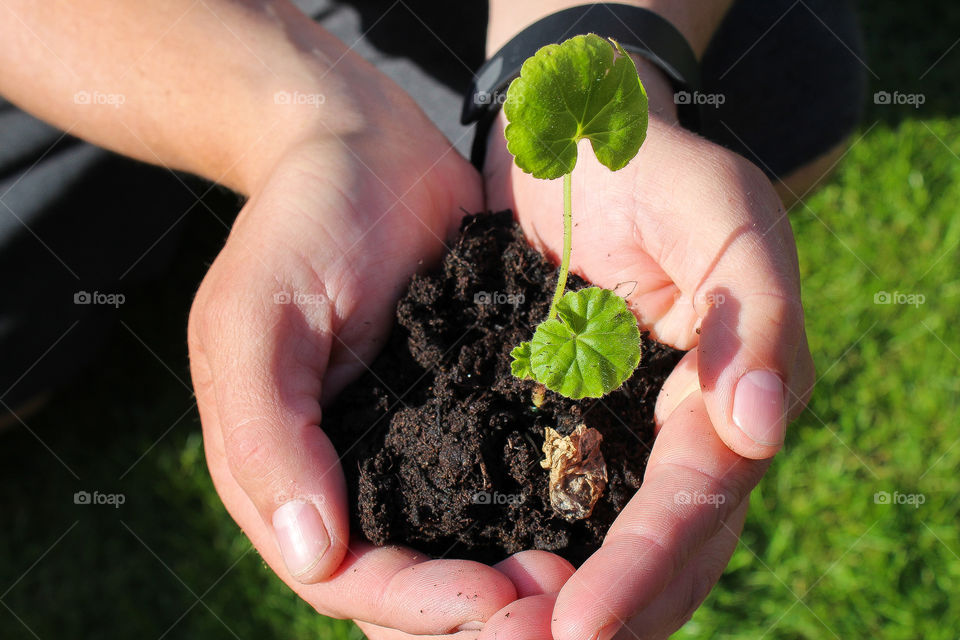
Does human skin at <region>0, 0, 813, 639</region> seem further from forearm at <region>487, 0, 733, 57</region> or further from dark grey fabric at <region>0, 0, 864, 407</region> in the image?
dark grey fabric at <region>0, 0, 864, 407</region>

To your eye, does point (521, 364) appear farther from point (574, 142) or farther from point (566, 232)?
point (574, 142)

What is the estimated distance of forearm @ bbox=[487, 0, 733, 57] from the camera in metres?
2.84

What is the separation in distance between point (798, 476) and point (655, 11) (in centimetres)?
242

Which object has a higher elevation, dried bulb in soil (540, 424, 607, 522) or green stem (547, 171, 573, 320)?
green stem (547, 171, 573, 320)

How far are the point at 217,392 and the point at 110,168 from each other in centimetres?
211

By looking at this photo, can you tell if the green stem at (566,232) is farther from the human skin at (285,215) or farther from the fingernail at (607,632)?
the fingernail at (607,632)

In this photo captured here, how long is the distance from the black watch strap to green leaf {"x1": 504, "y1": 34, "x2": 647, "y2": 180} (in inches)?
28.2

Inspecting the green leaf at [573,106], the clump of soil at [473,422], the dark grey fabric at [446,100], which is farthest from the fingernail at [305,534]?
the dark grey fabric at [446,100]

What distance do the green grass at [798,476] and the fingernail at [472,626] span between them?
1753 mm

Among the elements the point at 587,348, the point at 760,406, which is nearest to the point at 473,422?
the point at 587,348

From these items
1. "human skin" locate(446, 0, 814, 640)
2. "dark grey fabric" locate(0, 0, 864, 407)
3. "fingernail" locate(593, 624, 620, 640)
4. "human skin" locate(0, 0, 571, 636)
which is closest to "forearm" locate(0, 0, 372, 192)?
"human skin" locate(0, 0, 571, 636)

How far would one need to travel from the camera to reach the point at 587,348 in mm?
1985

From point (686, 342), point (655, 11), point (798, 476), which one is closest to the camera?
point (686, 342)

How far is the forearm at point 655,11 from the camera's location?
2844mm
